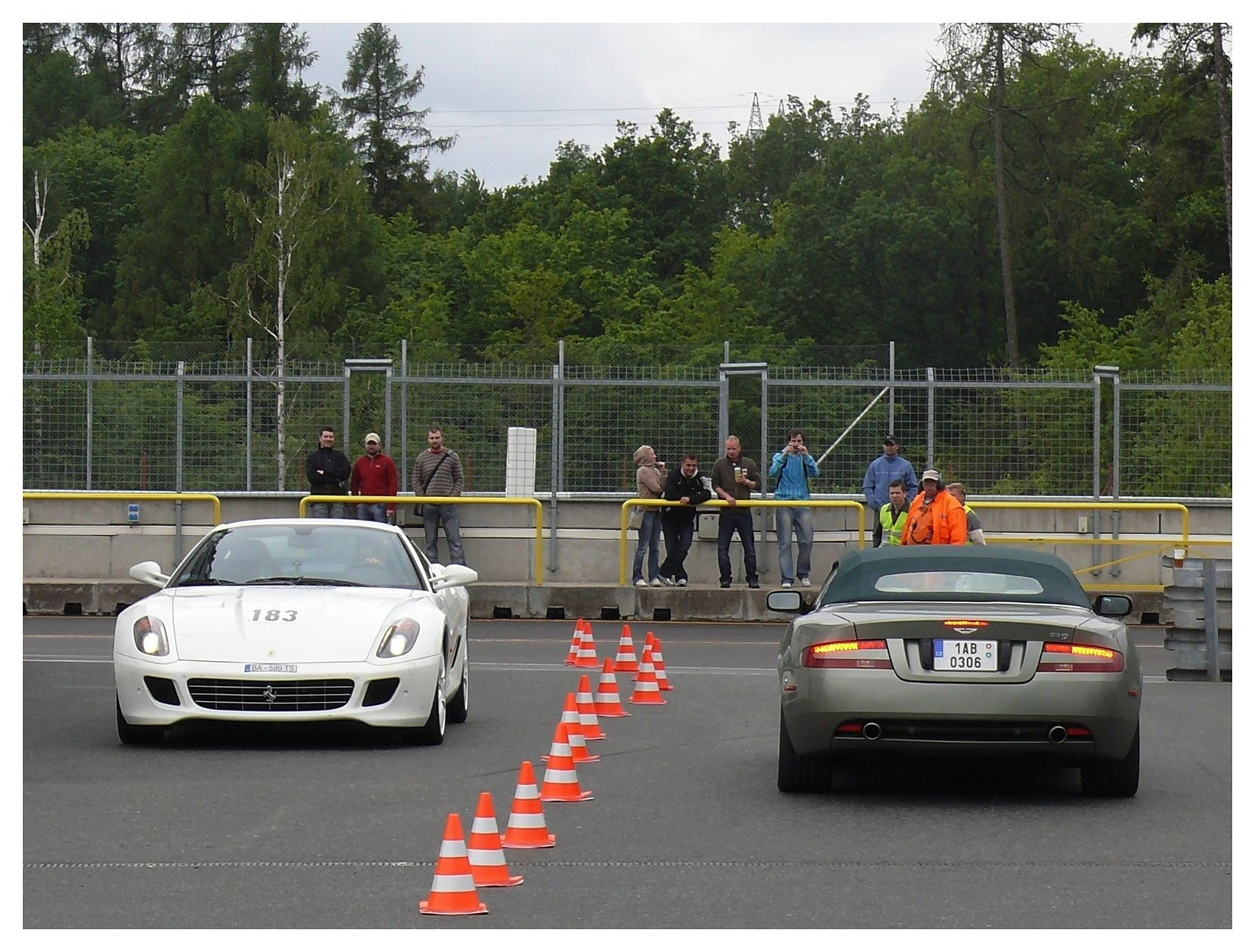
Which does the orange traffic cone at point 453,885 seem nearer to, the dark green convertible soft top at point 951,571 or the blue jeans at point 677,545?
the dark green convertible soft top at point 951,571

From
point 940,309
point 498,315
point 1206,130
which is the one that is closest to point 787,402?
point 1206,130

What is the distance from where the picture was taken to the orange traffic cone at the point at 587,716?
12242mm

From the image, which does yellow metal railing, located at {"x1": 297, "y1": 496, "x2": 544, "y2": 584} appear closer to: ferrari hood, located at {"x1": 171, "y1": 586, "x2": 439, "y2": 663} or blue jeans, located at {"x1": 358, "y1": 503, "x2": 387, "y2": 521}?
blue jeans, located at {"x1": 358, "y1": 503, "x2": 387, "y2": 521}

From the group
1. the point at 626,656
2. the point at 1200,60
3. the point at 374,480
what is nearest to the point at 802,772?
the point at 626,656

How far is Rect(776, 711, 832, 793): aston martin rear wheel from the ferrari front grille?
2655mm

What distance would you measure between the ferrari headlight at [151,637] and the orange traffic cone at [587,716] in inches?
93.1

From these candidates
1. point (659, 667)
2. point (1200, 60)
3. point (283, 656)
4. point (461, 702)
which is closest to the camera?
point (283, 656)

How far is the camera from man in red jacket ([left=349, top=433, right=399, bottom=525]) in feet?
78.7

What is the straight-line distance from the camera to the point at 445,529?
2409cm

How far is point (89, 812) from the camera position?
9461 millimetres

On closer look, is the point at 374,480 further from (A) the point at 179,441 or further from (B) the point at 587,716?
(B) the point at 587,716

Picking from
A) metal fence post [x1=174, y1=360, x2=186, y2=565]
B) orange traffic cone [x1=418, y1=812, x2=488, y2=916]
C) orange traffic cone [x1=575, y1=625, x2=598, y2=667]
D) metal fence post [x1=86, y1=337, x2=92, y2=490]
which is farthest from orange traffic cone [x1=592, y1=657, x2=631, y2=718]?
metal fence post [x1=86, y1=337, x2=92, y2=490]

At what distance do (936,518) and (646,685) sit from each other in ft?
10.5

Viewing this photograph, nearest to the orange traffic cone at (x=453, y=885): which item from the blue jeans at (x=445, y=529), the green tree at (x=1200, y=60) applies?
the blue jeans at (x=445, y=529)
